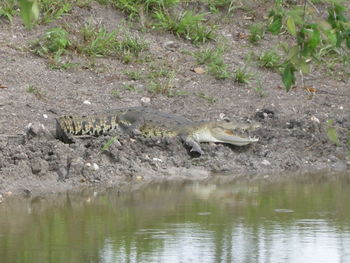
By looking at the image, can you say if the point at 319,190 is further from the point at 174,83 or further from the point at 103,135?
the point at 174,83

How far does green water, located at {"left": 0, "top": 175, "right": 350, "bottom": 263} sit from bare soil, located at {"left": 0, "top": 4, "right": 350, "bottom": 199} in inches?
15.7

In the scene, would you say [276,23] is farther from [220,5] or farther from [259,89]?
[220,5]

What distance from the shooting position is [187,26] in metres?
12.2

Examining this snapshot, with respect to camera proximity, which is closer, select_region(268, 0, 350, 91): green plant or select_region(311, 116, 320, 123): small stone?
select_region(268, 0, 350, 91): green plant

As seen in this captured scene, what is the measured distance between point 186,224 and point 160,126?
285 cm

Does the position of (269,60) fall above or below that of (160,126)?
above

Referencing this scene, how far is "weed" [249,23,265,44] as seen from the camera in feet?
41.3

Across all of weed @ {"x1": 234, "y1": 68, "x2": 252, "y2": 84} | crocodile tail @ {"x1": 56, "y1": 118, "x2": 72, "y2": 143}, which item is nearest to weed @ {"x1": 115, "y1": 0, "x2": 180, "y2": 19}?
weed @ {"x1": 234, "y1": 68, "x2": 252, "y2": 84}

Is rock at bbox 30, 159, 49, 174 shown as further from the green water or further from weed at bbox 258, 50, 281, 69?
weed at bbox 258, 50, 281, 69

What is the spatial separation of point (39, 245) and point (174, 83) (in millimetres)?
5162

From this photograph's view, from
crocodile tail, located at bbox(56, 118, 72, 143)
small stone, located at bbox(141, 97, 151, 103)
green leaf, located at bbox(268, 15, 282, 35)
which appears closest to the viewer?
green leaf, located at bbox(268, 15, 282, 35)

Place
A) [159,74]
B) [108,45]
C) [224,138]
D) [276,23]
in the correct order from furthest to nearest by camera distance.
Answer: [108,45]
[159,74]
[224,138]
[276,23]

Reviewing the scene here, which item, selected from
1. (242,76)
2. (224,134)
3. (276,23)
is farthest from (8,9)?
(276,23)

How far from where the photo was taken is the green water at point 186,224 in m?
6.12
